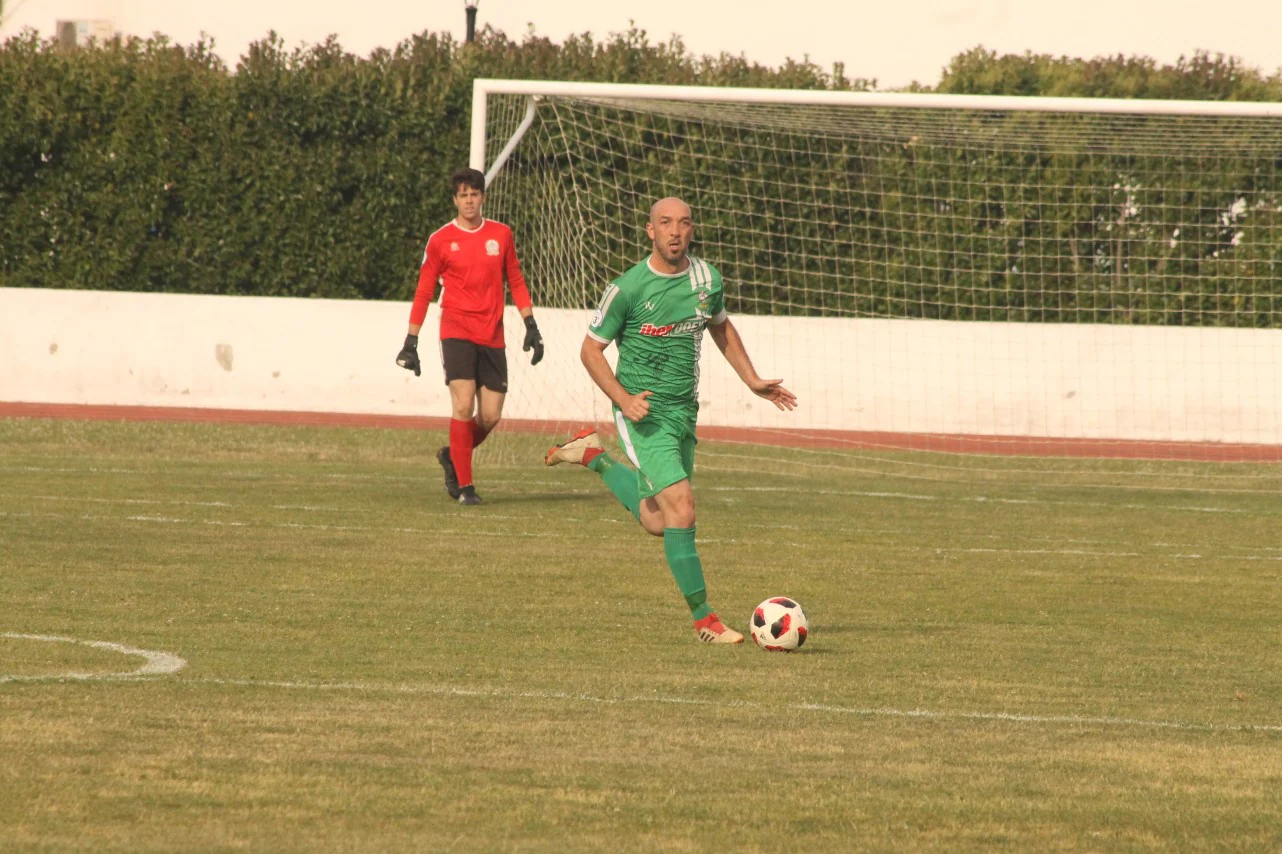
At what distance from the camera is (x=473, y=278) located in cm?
1384

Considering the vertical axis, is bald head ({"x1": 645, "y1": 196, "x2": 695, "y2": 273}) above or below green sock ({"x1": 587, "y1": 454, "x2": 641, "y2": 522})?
A: above

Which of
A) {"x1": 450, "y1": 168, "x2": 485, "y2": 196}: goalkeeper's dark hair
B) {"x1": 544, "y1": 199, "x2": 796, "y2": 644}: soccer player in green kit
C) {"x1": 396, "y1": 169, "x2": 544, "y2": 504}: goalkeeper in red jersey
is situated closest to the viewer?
{"x1": 544, "y1": 199, "x2": 796, "y2": 644}: soccer player in green kit

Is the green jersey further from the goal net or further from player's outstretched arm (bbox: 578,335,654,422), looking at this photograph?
the goal net

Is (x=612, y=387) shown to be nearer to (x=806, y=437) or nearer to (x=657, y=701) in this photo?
(x=657, y=701)

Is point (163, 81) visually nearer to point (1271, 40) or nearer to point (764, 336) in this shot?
point (764, 336)

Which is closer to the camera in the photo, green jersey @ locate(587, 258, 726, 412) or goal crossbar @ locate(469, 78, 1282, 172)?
green jersey @ locate(587, 258, 726, 412)

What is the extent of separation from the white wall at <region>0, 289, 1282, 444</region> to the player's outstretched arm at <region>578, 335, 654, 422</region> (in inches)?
451

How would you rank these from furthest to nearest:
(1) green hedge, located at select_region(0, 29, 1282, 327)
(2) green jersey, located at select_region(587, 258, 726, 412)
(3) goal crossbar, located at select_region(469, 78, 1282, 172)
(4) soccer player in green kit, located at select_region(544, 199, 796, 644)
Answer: (1) green hedge, located at select_region(0, 29, 1282, 327)
(3) goal crossbar, located at select_region(469, 78, 1282, 172)
(2) green jersey, located at select_region(587, 258, 726, 412)
(4) soccer player in green kit, located at select_region(544, 199, 796, 644)

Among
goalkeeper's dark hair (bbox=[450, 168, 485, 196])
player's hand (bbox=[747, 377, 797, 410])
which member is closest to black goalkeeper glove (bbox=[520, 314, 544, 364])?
goalkeeper's dark hair (bbox=[450, 168, 485, 196])

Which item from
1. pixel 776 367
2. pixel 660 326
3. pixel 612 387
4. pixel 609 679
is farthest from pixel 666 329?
pixel 776 367

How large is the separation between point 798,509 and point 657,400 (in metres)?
5.96

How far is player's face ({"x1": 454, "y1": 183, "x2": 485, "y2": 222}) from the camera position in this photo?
44.8ft

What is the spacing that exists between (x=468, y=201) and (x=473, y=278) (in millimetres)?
568

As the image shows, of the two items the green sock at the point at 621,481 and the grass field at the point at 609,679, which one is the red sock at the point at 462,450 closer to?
the grass field at the point at 609,679
